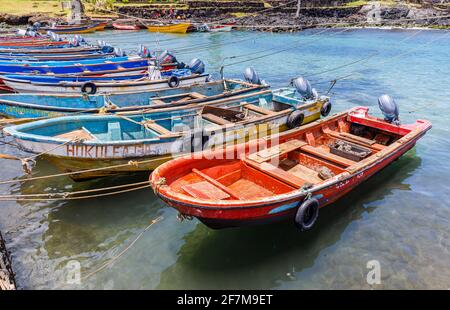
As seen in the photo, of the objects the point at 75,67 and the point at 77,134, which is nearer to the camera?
the point at 77,134

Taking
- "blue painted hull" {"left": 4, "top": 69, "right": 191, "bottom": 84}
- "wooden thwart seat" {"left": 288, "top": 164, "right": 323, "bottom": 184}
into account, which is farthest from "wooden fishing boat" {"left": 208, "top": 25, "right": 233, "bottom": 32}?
"wooden thwart seat" {"left": 288, "top": 164, "right": 323, "bottom": 184}

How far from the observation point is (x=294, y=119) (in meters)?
11.9

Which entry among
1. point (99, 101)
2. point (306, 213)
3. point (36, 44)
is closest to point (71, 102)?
point (99, 101)

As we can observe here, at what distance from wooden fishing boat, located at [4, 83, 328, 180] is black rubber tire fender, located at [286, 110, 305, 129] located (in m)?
0.08

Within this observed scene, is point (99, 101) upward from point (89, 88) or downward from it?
downward

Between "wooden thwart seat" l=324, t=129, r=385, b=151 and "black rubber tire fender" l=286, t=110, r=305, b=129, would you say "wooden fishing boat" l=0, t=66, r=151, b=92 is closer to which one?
"black rubber tire fender" l=286, t=110, r=305, b=129

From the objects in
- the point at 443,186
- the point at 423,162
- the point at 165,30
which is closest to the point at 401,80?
the point at 423,162

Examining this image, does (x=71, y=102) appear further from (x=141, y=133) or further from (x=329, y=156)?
(x=329, y=156)

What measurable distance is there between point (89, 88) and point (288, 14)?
64.4 m

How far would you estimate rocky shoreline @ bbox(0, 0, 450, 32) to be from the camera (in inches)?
2200

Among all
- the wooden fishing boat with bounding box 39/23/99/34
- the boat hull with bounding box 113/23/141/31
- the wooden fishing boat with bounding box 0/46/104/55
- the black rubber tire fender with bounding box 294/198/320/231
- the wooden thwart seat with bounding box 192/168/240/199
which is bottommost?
the black rubber tire fender with bounding box 294/198/320/231

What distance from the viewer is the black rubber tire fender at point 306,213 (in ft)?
22.0

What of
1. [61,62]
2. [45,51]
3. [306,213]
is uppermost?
[45,51]
